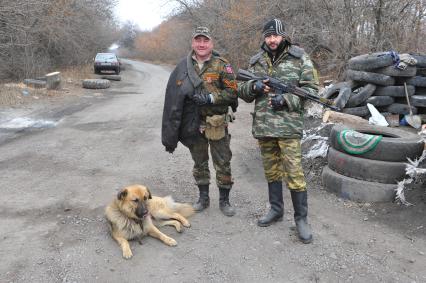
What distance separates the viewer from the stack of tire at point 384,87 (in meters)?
7.62

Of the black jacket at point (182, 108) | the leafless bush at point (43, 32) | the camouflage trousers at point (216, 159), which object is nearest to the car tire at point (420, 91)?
the camouflage trousers at point (216, 159)

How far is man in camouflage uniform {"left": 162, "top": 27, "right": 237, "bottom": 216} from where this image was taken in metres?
4.37

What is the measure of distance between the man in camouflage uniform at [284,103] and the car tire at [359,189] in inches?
48.5

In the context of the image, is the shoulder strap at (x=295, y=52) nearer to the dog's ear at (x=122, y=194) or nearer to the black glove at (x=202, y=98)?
the black glove at (x=202, y=98)

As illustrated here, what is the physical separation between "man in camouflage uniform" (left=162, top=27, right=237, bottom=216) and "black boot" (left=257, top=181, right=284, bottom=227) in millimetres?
594

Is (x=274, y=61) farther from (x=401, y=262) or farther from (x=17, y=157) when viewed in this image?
(x=17, y=157)

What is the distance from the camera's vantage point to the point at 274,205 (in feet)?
14.8

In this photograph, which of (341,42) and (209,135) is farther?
(341,42)

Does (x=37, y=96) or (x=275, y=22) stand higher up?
(x=275, y=22)

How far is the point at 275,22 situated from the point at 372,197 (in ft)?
8.29

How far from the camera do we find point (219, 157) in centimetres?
461

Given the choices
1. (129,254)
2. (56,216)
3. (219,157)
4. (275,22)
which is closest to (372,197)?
(219,157)

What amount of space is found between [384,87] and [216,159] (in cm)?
476

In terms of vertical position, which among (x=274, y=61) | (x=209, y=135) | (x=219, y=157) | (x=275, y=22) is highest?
(x=275, y=22)
